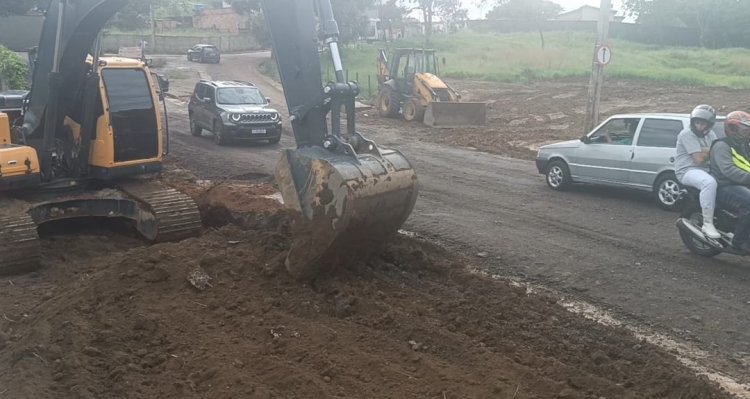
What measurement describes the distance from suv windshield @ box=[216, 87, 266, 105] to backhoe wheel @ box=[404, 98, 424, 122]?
660 cm

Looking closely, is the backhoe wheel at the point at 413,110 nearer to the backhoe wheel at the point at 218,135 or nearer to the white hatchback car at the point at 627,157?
the backhoe wheel at the point at 218,135

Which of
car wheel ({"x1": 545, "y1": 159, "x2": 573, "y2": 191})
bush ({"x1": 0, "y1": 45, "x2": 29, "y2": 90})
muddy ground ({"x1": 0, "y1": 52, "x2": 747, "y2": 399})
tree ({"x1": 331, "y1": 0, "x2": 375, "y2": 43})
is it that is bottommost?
car wheel ({"x1": 545, "y1": 159, "x2": 573, "y2": 191})

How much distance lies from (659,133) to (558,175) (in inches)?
82.9

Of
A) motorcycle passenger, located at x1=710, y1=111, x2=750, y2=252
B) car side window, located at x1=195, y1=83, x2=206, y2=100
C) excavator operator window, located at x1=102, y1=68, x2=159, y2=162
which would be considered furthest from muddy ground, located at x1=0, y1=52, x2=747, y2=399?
car side window, located at x1=195, y1=83, x2=206, y2=100

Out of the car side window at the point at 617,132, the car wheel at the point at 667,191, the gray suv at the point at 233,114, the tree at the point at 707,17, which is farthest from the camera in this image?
the tree at the point at 707,17

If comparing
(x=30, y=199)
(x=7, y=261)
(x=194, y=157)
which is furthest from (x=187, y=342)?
(x=194, y=157)

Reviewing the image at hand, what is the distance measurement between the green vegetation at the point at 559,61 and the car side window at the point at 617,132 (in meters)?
18.6

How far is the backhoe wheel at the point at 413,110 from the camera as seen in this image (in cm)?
2658

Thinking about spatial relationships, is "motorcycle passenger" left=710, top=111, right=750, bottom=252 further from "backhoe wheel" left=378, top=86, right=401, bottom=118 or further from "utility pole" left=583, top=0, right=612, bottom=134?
"backhoe wheel" left=378, top=86, right=401, bottom=118

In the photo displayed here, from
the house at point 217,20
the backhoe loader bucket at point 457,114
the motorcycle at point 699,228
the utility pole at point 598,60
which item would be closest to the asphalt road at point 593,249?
the motorcycle at point 699,228

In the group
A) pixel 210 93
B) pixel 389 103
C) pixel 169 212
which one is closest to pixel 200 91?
pixel 210 93

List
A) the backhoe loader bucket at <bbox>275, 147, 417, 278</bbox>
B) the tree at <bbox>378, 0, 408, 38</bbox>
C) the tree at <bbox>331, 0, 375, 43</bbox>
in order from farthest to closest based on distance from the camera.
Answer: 1. the tree at <bbox>378, 0, 408, 38</bbox>
2. the tree at <bbox>331, 0, 375, 43</bbox>
3. the backhoe loader bucket at <bbox>275, 147, 417, 278</bbox>

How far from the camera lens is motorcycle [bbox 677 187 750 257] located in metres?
8.86

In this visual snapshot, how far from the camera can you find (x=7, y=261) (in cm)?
805
